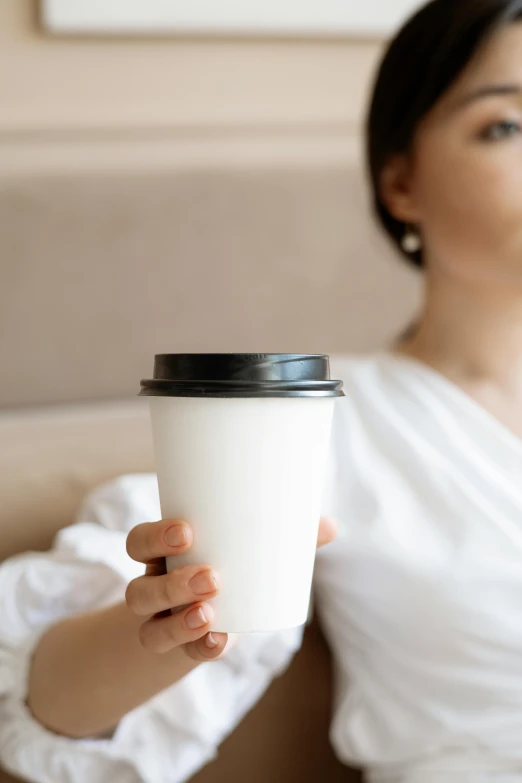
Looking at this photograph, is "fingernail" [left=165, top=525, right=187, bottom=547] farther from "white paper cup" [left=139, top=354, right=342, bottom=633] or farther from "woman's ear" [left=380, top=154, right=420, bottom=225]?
"woman's ear" [left=380, top=154, right=420, bottom=225]

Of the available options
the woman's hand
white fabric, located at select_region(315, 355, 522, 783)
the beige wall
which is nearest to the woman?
white fabric, located at select_region(315, 355, 522, 783)

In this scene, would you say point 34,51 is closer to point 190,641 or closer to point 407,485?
point 407,485

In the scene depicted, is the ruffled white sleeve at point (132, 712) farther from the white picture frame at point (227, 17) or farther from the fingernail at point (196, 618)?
the white picture frame at point (227, 17)

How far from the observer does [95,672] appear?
2.20 ft

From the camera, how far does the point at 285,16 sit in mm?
1395

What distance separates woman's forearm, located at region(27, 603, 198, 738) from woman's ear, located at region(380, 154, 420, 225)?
59 cm

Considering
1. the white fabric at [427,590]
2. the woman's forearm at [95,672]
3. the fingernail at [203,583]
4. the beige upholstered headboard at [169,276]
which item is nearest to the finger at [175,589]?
the fingernail at [203,583]

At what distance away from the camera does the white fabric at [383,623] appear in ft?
2.48

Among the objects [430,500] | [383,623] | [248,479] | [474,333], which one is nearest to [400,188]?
[474,333]

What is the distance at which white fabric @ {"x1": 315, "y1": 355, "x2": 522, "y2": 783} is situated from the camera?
2.59ft

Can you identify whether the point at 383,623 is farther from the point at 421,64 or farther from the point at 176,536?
the point at 421,64

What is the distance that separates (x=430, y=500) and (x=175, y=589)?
0.43 metres

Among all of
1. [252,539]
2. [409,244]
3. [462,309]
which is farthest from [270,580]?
[409,244]

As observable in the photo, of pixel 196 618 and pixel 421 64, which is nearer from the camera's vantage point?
pixel 196 618
